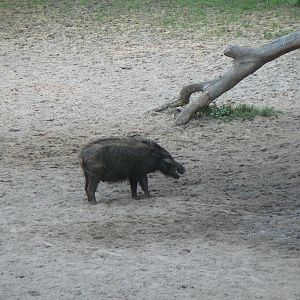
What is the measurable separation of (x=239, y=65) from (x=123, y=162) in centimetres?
262

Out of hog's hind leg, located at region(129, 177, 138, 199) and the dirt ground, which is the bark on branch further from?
hog's hind leg, located at region(129, 177, 138, 199)

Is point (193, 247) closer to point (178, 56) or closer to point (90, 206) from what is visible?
point (90, 206)

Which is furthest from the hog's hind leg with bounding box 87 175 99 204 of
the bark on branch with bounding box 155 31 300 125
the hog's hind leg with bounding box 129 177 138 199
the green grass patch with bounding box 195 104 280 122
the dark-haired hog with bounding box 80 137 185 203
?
the green grass patch with bounding box 195 104 280 122

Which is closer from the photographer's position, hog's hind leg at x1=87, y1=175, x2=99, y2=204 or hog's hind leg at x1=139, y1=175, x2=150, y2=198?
hog's hind leg at x1=87, y1=175, x2=99, y2=204

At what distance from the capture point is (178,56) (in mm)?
17203

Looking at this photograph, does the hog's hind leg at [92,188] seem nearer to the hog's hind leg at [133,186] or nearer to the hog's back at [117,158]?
the hog's back at [117,158]

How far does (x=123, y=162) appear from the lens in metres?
9.58

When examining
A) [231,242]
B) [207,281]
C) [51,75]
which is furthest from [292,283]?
[51,75]

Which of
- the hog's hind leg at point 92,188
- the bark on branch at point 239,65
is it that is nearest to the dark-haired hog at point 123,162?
the hog's hind leg at point 92,188

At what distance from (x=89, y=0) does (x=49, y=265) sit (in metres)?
15.9

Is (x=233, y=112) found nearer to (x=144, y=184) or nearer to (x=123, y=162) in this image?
(x=144, y=184)

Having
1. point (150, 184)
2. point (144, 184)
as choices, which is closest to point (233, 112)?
point (150, 184)

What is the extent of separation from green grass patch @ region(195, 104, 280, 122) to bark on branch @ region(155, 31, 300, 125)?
0.27m

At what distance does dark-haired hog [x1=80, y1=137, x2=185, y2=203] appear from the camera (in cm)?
942
